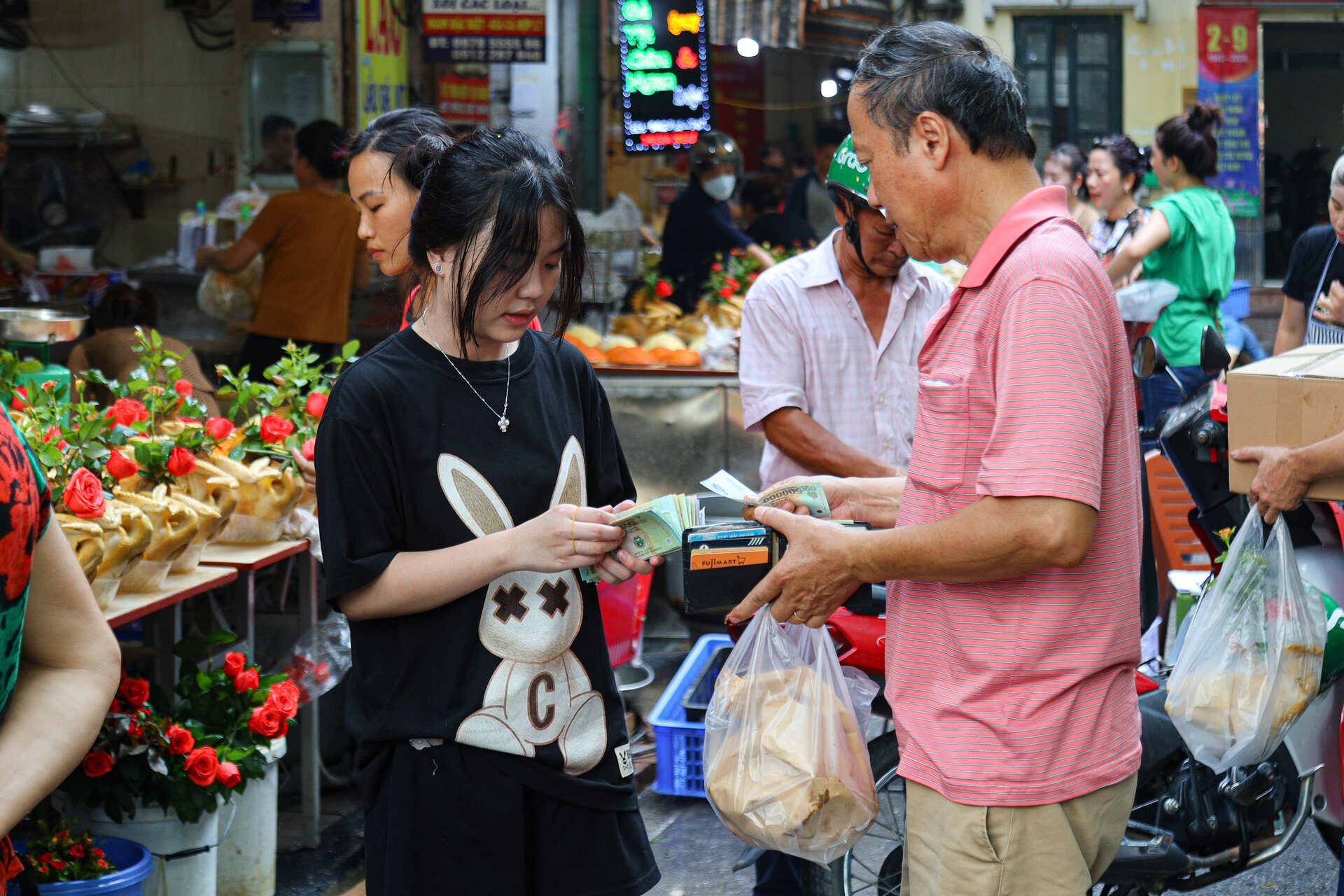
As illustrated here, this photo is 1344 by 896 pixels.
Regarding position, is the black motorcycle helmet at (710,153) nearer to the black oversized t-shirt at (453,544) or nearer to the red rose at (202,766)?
the red rose at (202,766)

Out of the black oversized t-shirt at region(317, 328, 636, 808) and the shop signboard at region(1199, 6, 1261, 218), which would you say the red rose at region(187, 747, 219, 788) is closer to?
the black oversized t-shirt at region(317, 328, 636, 808)

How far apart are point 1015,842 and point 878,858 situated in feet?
4.81

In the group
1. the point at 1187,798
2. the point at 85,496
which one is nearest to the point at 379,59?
the point at 85,496

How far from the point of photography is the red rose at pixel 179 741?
10.6ft

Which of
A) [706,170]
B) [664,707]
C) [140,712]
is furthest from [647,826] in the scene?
[706,170]

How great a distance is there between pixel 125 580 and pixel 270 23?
6.80 metres

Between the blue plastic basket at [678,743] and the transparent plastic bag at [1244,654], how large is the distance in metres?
1.69

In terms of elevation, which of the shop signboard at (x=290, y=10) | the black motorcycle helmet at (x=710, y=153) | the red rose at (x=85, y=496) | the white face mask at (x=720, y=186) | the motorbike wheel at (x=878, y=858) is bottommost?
the motorbike wheel at (x=878, y=858)

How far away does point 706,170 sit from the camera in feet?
27.8

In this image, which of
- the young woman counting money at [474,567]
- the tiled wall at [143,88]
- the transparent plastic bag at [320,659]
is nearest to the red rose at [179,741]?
the transparent plastic bag at [320,659]

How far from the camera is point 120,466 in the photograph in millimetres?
3336

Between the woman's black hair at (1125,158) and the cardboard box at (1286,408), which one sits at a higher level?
the woman's black hair at (1125,158)

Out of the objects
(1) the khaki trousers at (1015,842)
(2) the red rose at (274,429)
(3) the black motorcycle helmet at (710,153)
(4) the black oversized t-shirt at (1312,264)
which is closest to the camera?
(1) the khaki trousers at (1015,842)

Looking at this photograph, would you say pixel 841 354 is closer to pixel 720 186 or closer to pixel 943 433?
pixel 943 433
